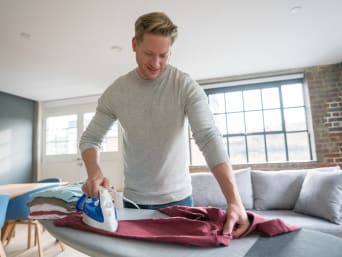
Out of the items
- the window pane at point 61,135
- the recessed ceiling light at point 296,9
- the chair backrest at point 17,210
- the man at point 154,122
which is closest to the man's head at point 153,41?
the man at point 154,122

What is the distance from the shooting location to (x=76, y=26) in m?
2.43

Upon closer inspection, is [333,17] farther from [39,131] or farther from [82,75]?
[39,131]

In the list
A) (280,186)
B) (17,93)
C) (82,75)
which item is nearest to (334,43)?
(280,186)

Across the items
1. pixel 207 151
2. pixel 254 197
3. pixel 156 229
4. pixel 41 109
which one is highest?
pixel 41 109

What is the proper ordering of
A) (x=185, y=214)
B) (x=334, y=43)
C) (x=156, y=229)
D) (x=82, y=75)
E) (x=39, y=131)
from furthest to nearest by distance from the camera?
(x=39, y=131) → (x=82, y=75) → (x=334, y=43) → (x=185, y=214) → (x=156, y=229)

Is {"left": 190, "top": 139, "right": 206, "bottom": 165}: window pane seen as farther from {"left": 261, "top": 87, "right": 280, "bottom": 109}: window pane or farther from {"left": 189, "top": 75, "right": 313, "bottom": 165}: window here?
{"left": 261, "top": 87, "right": 280, "bottom": 109}: window pane

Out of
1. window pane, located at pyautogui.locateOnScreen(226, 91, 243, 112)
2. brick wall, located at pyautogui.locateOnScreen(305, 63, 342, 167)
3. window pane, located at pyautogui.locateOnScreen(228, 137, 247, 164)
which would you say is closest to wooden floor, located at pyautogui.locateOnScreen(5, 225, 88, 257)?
window pane, located at pyautogui.locateOnScreen(228, 137, 247, 164)

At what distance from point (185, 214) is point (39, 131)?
522 centimetres

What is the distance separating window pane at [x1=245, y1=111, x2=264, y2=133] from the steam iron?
3.52m

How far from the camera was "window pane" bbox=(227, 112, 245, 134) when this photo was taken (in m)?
4.02

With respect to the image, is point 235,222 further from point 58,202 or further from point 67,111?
point 67,111

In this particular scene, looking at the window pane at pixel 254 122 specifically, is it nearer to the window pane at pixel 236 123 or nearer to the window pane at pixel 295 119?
the window pane at pixel 236 123

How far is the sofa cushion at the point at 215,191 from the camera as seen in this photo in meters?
2.87

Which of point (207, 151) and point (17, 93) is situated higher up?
point (17, 93)
